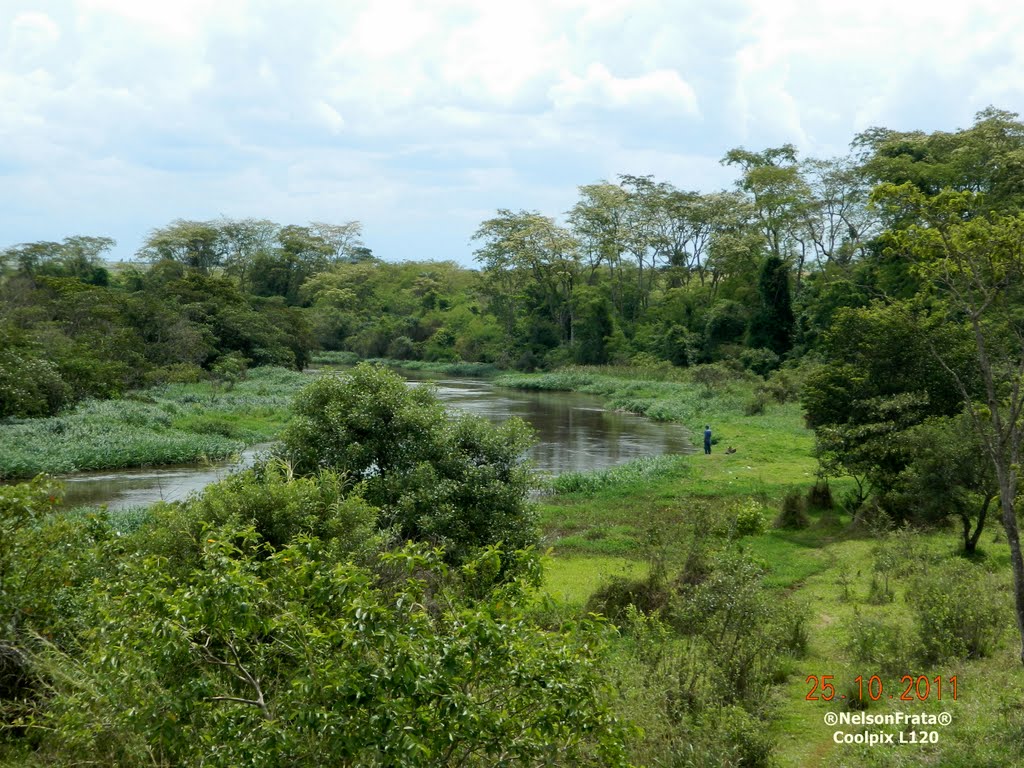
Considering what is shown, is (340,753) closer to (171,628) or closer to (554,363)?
(171,628)

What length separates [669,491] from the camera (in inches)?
868

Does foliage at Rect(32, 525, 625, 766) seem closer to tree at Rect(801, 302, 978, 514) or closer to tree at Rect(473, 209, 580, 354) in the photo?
tree at Rect(801, 302, 978, 514)

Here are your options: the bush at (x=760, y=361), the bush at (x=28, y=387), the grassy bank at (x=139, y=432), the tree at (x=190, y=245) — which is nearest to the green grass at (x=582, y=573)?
the grassy bank at (x=139, y=432)

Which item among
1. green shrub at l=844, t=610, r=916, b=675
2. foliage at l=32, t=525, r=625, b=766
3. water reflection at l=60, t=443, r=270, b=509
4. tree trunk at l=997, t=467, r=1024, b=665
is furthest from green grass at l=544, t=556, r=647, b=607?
water reflection at l=60, t=443, r=270, b=509

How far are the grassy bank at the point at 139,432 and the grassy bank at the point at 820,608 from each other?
9.54 meters

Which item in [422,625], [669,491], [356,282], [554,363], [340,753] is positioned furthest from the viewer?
[356,282]

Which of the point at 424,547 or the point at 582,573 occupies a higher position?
the point at 424,547

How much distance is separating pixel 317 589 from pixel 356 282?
90627 millimetres

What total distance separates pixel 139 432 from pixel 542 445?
561 inches

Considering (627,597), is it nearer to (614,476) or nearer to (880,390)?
(880,390)

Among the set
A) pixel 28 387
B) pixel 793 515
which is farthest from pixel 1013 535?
pixel 28 387

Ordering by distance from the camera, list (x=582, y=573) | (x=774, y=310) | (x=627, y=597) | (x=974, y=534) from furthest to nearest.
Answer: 1. (x=774, y=310)
2. (x=582, y=573)
3. (x=974, y=534)
4. (x=627, y=597)

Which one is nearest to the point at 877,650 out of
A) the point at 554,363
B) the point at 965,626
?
the point at 965,626

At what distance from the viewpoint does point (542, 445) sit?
32.2m
